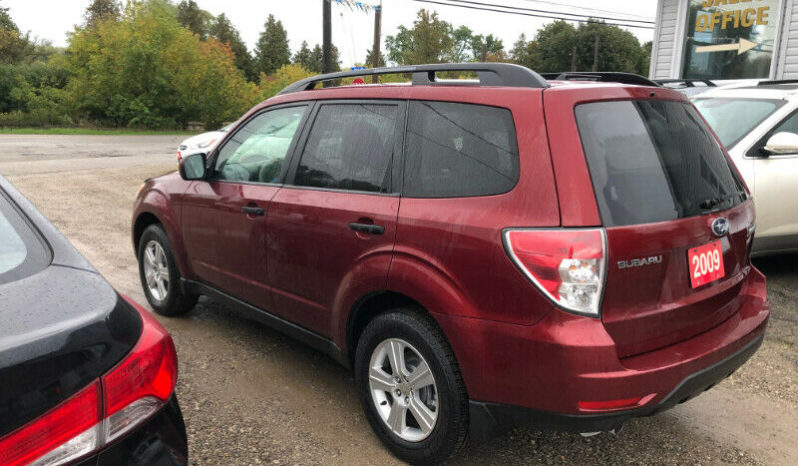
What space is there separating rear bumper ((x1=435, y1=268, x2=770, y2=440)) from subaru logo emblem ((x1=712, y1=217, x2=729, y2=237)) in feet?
1.35

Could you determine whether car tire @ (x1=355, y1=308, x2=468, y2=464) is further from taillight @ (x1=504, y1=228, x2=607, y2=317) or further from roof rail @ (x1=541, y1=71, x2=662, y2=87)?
roof rail @ (x1=541, y1=71, x2=662, y2=87)

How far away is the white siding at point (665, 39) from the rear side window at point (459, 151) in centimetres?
1189

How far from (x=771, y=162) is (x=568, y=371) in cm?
410

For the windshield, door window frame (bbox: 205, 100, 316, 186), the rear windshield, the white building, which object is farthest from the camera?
the white building

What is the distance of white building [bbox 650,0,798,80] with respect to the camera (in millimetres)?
10992

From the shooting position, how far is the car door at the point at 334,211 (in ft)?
9.41

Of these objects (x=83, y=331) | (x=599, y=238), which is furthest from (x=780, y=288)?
(x=83, y=331)

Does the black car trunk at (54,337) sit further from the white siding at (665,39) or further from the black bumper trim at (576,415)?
the white siding at (665,39)

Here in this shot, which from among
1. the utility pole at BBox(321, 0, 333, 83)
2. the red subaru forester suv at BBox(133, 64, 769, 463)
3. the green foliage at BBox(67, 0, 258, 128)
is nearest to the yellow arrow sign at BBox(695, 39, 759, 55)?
the utility pole at BBox(321, 0, 333, 83)

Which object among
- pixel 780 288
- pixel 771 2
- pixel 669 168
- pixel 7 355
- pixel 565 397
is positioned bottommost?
pixel 780 288

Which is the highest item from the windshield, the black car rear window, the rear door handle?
the windshield

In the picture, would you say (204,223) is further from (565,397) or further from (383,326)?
(565,397)

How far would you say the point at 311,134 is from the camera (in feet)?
11.2

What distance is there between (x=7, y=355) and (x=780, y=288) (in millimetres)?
5954
